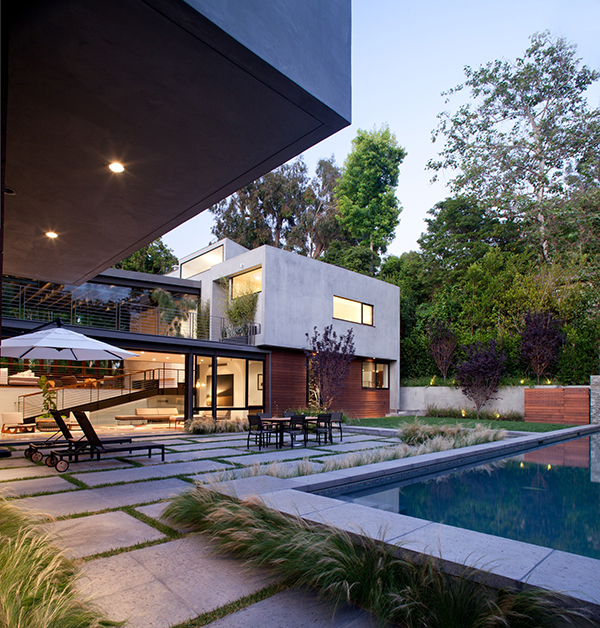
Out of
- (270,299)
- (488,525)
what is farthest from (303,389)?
(488,525)

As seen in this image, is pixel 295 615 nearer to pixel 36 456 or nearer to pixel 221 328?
pixel 36 456

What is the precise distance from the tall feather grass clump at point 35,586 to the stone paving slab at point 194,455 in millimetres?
4601

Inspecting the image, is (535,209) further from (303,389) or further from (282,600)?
(282,600)

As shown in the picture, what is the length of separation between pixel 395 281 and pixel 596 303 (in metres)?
10.4

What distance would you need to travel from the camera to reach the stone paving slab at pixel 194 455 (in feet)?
26.6

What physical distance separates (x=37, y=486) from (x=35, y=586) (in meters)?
3.97

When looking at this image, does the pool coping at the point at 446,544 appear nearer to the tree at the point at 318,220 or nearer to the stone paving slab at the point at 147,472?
the stone paving slab at the point at 147,472

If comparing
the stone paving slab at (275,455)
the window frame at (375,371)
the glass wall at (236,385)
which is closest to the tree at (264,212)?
the window frame at (375,371)

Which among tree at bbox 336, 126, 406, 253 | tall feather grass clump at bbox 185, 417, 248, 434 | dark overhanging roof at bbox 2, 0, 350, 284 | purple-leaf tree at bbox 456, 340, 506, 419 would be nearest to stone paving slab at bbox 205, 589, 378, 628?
dark overhanging roof at bbox 2, 0, 350, 284

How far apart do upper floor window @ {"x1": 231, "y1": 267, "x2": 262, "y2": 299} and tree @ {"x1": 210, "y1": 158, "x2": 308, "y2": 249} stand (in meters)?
15.6

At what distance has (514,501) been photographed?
5.96 metres

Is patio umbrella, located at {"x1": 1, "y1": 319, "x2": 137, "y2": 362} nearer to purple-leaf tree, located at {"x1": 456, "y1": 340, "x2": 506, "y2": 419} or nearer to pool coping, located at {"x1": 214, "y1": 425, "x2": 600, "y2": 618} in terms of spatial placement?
pool coping, located at {"x1": 214, "y1": 425, "x2": 600, "y2": 618}

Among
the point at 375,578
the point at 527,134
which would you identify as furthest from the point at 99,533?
the point at 527,134

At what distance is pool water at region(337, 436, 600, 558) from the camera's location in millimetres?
4680
